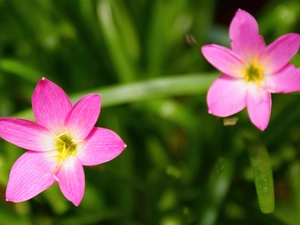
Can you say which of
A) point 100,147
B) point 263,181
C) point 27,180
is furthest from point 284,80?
point 27,180

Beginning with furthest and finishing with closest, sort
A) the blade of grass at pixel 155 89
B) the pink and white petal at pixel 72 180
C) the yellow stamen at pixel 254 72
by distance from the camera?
the blade of grass at pixel 155 89 < the yellow stamen at pixel 254 72 < the pink and white petal at pixel 72 180

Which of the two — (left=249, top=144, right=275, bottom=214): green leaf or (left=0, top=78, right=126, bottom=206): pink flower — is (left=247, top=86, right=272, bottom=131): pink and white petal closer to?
(left=249, top=144, right=275, bottom=214): green leaf

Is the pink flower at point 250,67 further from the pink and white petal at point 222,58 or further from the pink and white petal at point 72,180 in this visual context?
the pink and white petal at point 72,180

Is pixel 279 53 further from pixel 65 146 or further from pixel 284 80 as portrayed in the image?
pixel 65 146

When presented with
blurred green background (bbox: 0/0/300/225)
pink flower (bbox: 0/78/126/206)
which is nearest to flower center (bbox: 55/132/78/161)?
pink flower (bbox: 0/78/126/206)

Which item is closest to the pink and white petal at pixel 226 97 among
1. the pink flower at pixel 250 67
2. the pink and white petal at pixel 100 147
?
the pink flower at pixel 250 67

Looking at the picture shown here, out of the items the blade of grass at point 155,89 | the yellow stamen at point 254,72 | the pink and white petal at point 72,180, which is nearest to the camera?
the pink and white petal at point 72,180
